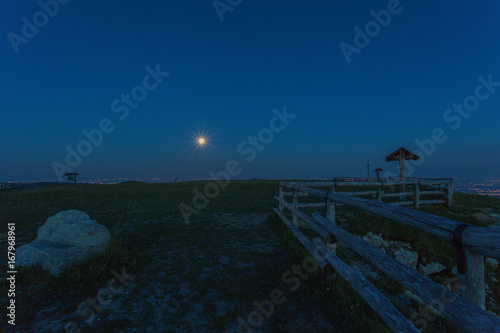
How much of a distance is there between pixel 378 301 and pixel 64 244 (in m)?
6.09

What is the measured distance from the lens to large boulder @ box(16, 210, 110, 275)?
4.46m

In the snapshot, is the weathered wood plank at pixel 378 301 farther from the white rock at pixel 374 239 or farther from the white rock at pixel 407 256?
the white rock at pixel 407 256

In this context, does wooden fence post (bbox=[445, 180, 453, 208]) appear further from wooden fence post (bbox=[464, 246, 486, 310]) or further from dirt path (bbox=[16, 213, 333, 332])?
wooden fence post (bbox=[464, 246, 486, 310])

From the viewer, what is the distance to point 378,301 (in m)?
2.78

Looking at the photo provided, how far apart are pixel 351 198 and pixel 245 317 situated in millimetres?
2662

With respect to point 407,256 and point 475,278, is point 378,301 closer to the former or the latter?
point 475,278

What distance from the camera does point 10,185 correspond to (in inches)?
1271

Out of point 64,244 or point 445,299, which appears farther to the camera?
point 64,244

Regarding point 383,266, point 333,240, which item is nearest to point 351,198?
point 333,240

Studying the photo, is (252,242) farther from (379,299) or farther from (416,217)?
(416,217)

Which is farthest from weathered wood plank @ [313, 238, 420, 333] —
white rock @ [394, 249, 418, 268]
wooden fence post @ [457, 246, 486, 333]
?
white rock @ [394, 249, 418, 268]

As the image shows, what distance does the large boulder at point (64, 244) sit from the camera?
14.6 ft

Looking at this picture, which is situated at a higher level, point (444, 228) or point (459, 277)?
point (444, 228)

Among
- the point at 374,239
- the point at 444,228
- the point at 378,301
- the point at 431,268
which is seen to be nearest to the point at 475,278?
the point at 444,228
